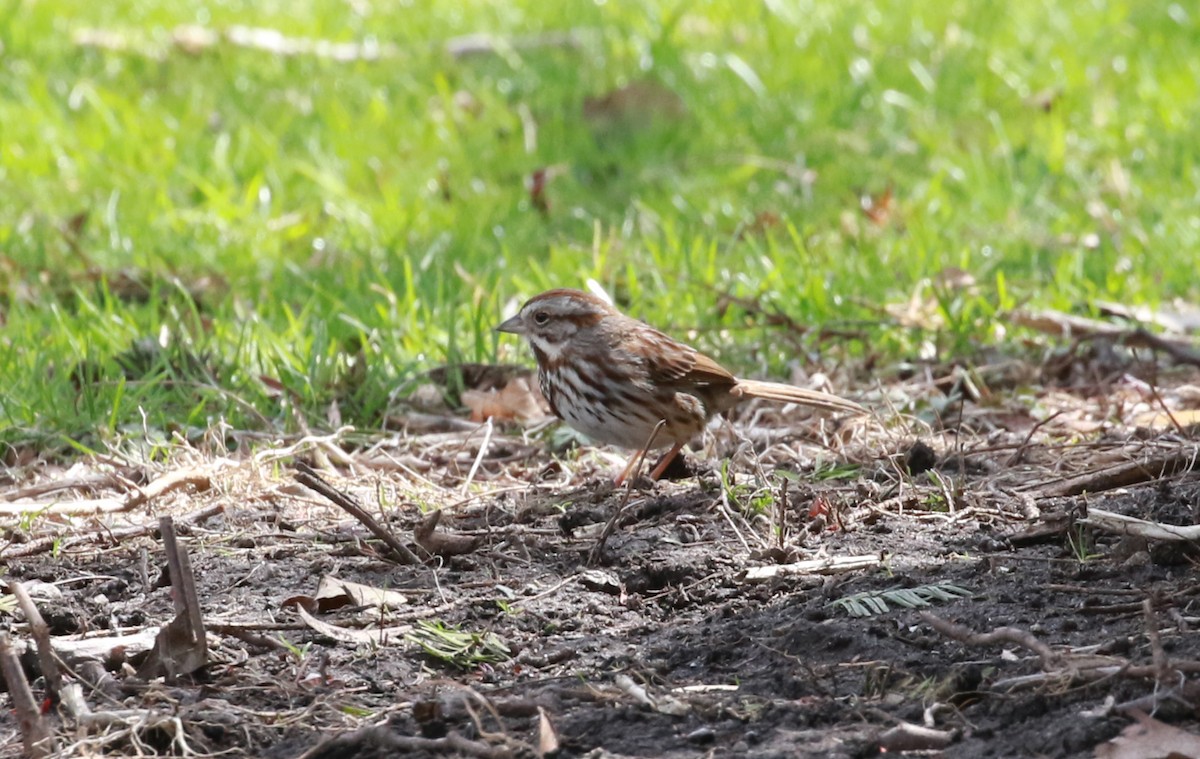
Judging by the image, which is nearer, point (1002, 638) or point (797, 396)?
point (1002, 638)

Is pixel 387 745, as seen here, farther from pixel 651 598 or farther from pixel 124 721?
pixel 651 598

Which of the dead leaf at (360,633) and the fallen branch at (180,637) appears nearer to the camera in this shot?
the fallen branch at (180,637)

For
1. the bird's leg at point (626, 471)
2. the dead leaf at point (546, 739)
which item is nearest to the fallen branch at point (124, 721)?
the dead leaf at point (546, 739)

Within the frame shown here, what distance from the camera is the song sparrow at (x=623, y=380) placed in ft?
17.1

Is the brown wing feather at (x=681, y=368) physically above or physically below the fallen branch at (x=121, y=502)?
above

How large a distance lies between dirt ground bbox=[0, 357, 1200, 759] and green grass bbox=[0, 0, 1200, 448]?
0.85 meters

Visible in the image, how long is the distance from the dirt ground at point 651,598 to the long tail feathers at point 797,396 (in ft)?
0.32

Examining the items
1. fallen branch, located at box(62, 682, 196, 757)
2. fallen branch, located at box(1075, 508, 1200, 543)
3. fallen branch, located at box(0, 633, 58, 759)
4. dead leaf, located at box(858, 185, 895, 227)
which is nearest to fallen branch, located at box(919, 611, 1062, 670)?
fallen branch, located at box(1075, 508, 1200, 543)

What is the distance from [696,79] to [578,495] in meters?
5.65

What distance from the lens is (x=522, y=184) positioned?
8.67 m

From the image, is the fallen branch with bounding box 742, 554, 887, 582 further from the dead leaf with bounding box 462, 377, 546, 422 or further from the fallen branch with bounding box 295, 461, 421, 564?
the dead leaf with bounding box 462, 377, 546, 422

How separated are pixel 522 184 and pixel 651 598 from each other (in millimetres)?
5175

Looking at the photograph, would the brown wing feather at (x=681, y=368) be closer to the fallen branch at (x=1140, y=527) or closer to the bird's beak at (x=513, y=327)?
the bird's beak at (x=513, y=327)

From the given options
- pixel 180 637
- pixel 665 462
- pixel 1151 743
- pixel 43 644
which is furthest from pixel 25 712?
pixel 665 462
